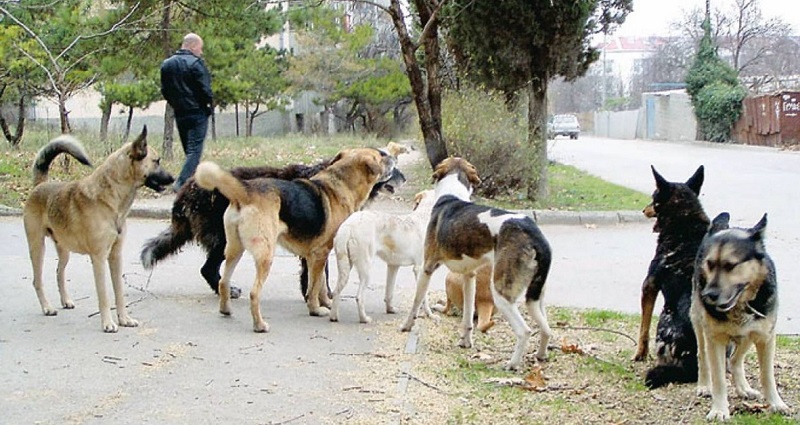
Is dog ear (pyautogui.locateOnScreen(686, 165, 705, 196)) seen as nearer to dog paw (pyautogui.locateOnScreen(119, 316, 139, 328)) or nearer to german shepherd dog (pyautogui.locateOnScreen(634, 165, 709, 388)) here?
german shepherd dog (pyautogui.locateOnScreen(634, 165, 709, 388))

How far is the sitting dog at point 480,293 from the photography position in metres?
7.44

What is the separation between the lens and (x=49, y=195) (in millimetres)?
7305

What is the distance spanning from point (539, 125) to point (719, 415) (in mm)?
12118

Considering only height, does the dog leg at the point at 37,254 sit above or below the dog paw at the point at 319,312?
above

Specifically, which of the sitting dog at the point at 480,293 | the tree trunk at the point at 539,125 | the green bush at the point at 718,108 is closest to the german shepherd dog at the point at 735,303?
the sitting dog at the point at 480,293

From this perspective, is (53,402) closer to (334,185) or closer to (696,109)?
(334,185)

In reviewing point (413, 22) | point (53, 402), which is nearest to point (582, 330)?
point (53, 402)

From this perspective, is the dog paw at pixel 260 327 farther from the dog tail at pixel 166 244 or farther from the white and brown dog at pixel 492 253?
the dog tail at pixel 166 244

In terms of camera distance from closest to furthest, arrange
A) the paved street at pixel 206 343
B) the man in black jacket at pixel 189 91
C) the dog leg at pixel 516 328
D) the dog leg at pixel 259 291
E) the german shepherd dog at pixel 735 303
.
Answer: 1. the german shepherd dog at pixel 735 303
2. the paved street at pixel 206 343
3. the dog leg at pixel 516 328
4. the dog leg at pixel 259 291
5. the man in black jacket at pixel 189 91

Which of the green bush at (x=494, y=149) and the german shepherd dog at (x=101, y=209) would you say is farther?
the green bush at (x=494, y=149)

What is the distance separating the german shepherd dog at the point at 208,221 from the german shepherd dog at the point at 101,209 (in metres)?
1.07

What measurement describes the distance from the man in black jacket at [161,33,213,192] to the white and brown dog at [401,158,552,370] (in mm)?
5590

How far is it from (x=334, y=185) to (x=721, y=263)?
13.1ft

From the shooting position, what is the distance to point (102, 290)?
7.00 meters
